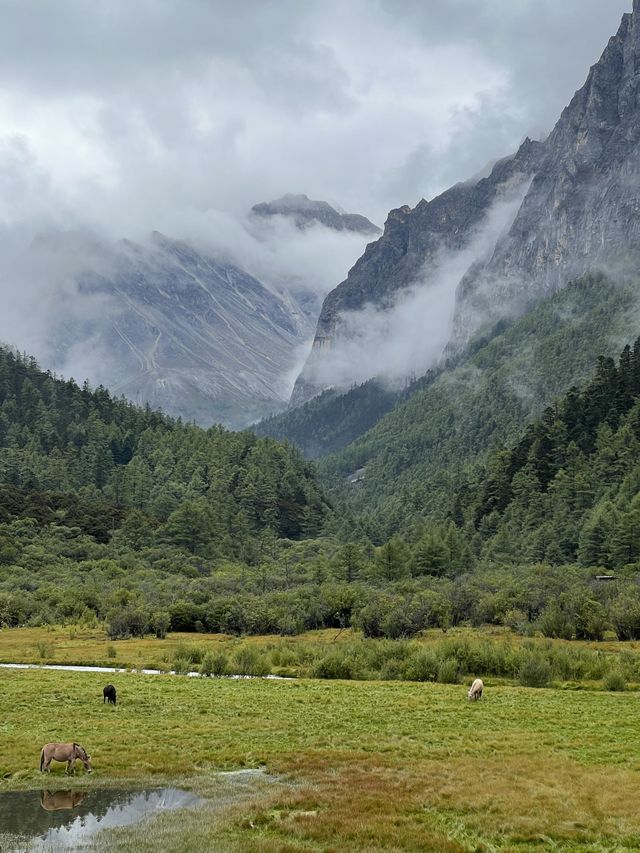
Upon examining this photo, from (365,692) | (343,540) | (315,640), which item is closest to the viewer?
(365,692)

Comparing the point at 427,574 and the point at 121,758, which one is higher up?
the point at 427,574

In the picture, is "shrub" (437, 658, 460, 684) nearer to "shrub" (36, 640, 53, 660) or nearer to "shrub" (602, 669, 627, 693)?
"shrub" (602, 669, 627, 693)

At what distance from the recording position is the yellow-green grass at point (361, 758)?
23.2 meters

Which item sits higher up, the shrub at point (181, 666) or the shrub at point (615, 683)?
the shrub at point (181, 666)

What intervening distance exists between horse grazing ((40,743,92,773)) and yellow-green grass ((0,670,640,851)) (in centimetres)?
57

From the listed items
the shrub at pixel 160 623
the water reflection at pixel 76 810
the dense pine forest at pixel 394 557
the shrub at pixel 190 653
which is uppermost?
the dense pine forest at pixel 394 557

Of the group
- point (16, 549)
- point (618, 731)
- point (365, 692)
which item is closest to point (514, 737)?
point (618, 731)

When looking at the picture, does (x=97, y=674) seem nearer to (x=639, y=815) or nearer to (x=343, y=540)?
(x=639, y=815)

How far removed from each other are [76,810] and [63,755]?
4.33 m

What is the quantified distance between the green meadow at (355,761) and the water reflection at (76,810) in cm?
97

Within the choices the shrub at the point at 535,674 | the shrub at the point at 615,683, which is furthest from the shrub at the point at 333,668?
the shrub at the point at 615,683

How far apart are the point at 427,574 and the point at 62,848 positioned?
115 meters

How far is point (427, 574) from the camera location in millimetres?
134125

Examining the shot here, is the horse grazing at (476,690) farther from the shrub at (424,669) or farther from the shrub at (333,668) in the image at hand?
the shrub at (333,668)
